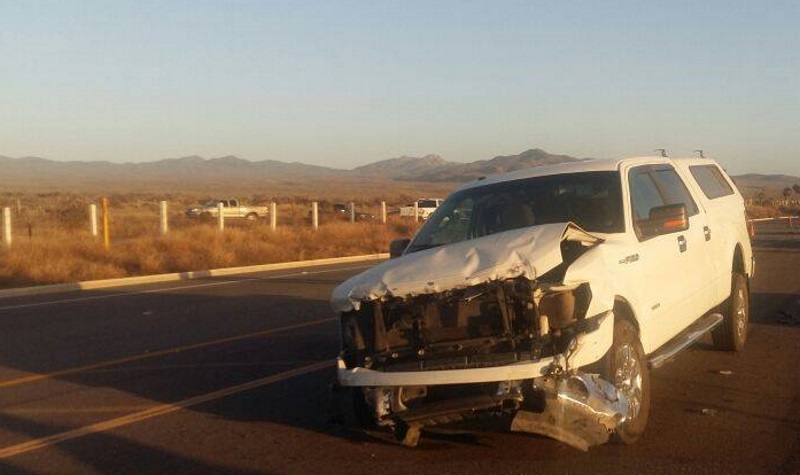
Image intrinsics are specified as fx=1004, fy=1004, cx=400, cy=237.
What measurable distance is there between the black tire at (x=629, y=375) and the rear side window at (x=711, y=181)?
364cm

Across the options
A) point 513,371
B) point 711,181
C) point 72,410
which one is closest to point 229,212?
point 711,181

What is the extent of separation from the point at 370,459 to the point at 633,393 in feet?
5.97

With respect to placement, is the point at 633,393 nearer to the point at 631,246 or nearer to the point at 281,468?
the point at 631,246

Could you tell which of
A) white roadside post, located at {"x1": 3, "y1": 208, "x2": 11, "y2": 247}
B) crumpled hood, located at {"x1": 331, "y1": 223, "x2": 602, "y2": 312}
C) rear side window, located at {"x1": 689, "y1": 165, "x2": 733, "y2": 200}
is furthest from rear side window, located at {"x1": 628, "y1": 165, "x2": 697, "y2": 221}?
white roadside post, located at {"x1": 3, "y1": 208, "x2": 11, "y2": 247}

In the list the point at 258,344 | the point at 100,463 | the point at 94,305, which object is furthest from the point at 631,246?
the point at 94,305

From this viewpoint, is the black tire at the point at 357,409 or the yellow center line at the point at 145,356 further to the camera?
the yellow center line at the point at 145,356

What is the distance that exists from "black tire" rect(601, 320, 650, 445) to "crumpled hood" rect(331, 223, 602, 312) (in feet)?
2.24

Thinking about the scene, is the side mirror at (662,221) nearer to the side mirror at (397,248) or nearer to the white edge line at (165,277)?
the side mirror at (397,248)

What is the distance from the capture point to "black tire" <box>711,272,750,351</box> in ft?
33.3

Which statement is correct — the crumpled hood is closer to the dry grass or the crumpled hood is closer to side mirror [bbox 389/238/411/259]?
side mirror [bbox 389/238/411/259]

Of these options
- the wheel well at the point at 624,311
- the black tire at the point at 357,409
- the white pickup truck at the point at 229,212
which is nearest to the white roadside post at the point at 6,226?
the black tire at the point at 357,409

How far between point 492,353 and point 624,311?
4.29ft

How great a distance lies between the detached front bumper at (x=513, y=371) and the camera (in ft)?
19.6

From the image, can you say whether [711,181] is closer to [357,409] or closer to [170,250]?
[357,409]
